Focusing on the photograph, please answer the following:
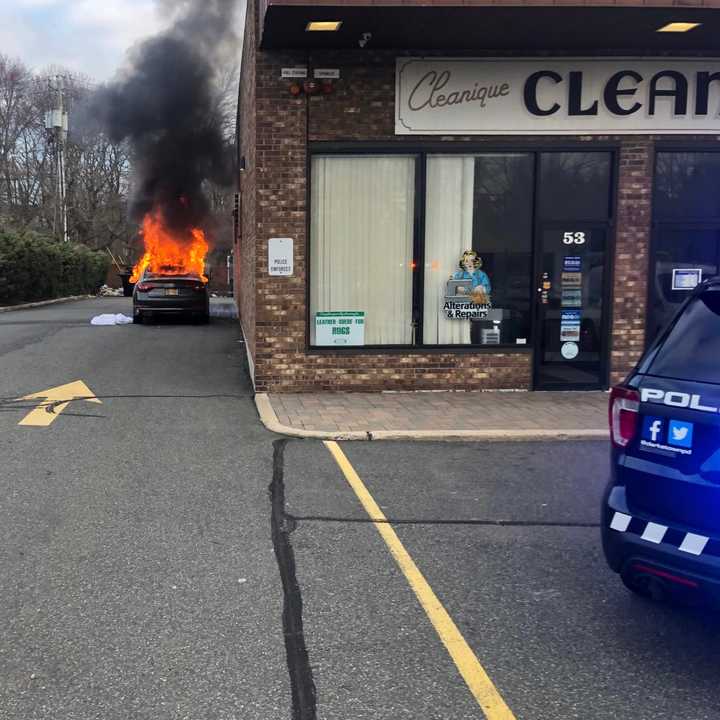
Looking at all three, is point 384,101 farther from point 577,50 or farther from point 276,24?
point 577,50

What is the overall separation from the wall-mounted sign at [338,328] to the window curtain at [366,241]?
0.09 m

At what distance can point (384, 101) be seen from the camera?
8984 millimetres

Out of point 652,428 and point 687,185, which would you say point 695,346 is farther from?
point 687,185

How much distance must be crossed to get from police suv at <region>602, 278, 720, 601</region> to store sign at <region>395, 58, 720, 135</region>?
20.6 ft

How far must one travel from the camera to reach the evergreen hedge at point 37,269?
76.9ft

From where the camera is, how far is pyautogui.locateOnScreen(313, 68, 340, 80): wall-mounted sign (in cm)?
887

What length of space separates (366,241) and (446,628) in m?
6.46

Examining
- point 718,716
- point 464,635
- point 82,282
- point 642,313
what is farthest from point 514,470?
point 82,282

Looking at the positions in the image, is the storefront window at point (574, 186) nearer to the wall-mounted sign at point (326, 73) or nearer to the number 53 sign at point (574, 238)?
the number 53 sign at point (574, 238)

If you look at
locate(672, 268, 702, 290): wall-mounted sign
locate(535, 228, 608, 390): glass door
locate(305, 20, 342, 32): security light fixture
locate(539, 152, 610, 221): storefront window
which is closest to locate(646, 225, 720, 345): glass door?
locate(672, 268, 702, 290): wall-mounted sign

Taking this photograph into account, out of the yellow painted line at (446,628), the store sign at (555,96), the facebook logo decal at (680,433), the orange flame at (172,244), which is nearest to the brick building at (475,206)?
the store sign at (555,96)

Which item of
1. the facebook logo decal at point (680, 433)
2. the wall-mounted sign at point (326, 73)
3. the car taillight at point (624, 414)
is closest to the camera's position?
the facebook logo decal at point (680, 433)

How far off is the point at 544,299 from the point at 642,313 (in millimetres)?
1250

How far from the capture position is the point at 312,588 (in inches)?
154
